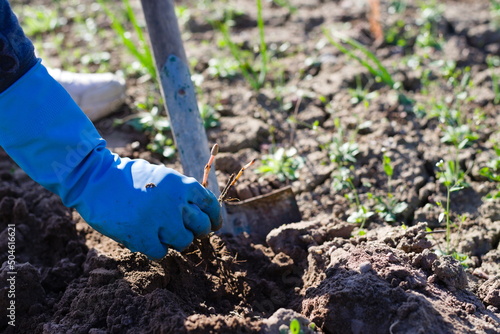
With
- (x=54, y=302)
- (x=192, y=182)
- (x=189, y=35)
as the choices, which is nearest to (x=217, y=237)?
(x=192, y=182)

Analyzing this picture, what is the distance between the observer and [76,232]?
96.4 inches

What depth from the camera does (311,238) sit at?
2.21m

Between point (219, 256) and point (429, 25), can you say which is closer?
point (219, 256)

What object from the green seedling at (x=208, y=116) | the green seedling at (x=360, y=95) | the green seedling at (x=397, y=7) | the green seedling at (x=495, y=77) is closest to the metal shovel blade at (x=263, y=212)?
the green seedling at (x=208, y=116)

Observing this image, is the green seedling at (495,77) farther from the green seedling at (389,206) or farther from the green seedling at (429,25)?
the green seedling at (389,206)

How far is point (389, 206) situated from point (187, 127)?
90cm

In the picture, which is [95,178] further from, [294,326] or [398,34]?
[398,34]

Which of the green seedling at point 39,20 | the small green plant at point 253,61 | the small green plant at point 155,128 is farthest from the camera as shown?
the green seedling at point 39,20

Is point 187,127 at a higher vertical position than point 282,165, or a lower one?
higher

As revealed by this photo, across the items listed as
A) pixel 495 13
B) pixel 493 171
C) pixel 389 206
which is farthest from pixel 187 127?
pixel 495 13

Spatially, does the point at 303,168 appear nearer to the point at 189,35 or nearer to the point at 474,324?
the point at 474,324

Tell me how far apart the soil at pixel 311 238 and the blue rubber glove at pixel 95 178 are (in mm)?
188

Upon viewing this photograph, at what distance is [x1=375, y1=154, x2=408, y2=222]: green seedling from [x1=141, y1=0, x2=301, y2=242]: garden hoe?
1.12 ft

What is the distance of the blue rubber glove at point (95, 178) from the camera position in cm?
188
